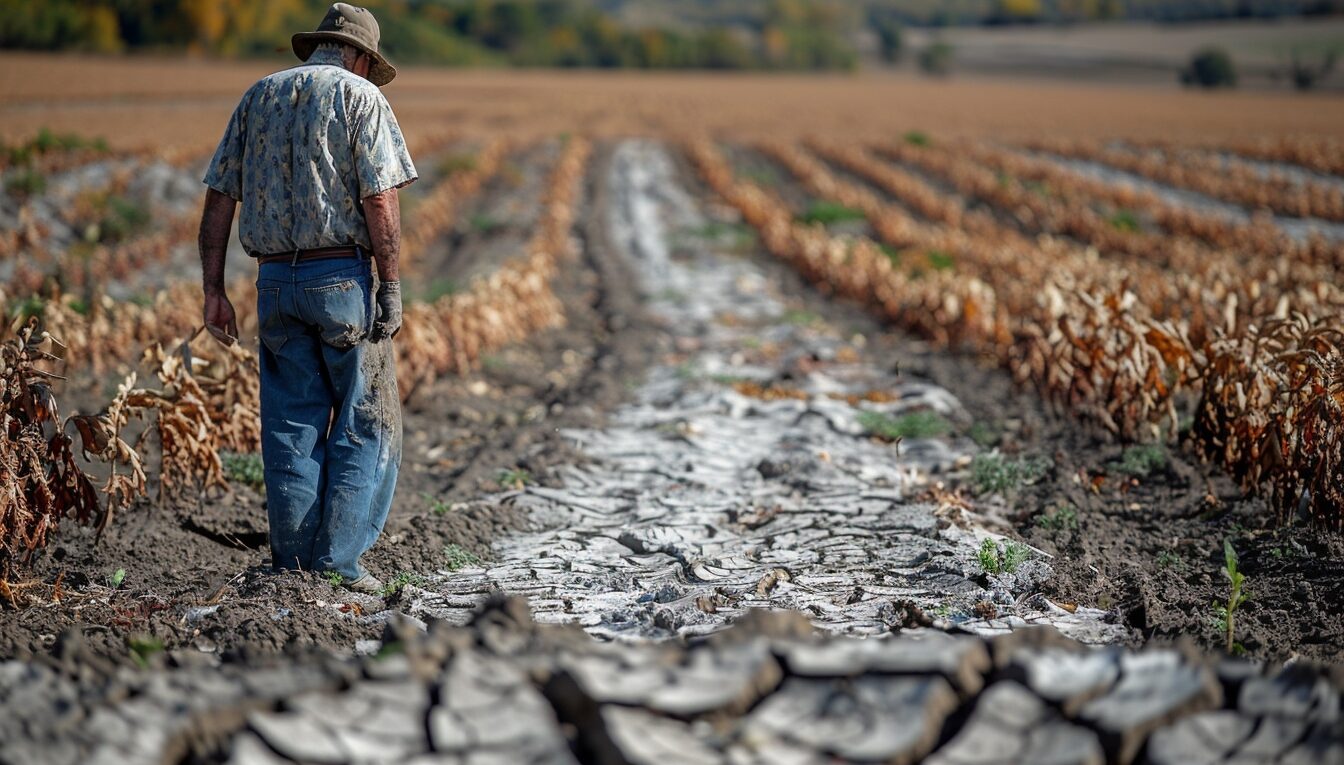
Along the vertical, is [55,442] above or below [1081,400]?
above

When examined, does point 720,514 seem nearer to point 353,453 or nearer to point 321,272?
point 353,453

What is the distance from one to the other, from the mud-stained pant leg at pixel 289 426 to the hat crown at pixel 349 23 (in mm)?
936

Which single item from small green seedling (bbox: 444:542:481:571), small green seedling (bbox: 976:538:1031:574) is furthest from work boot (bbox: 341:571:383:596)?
small green seedling (bbox: 976:538:1031:574)

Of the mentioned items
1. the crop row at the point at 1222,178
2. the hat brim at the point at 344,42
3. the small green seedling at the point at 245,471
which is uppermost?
the hat brim at the point at 344,42

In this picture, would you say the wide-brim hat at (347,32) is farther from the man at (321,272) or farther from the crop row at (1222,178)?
the crop row at (1222,178)

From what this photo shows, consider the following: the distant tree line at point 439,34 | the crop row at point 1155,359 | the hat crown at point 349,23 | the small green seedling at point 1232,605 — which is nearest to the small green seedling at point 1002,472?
the crop row at point 1155,359

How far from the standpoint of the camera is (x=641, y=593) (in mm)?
3951

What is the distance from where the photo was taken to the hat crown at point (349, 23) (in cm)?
390

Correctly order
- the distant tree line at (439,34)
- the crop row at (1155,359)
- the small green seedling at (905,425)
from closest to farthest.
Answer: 1. the crop row at (1155,359)
2. the small green seedling at (905,425)
3. the distant tree line at (439,34)

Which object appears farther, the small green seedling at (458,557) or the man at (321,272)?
the small green seedling at (458,557)

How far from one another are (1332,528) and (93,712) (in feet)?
14.5

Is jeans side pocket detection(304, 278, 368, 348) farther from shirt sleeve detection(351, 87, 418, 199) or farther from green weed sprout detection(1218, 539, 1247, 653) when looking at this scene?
green weed sprout detection(1218, 539, 1247, 653)

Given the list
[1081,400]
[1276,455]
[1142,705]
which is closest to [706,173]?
[1081,400]

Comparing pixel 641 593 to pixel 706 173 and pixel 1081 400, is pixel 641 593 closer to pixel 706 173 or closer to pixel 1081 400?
pixel 1081 400
